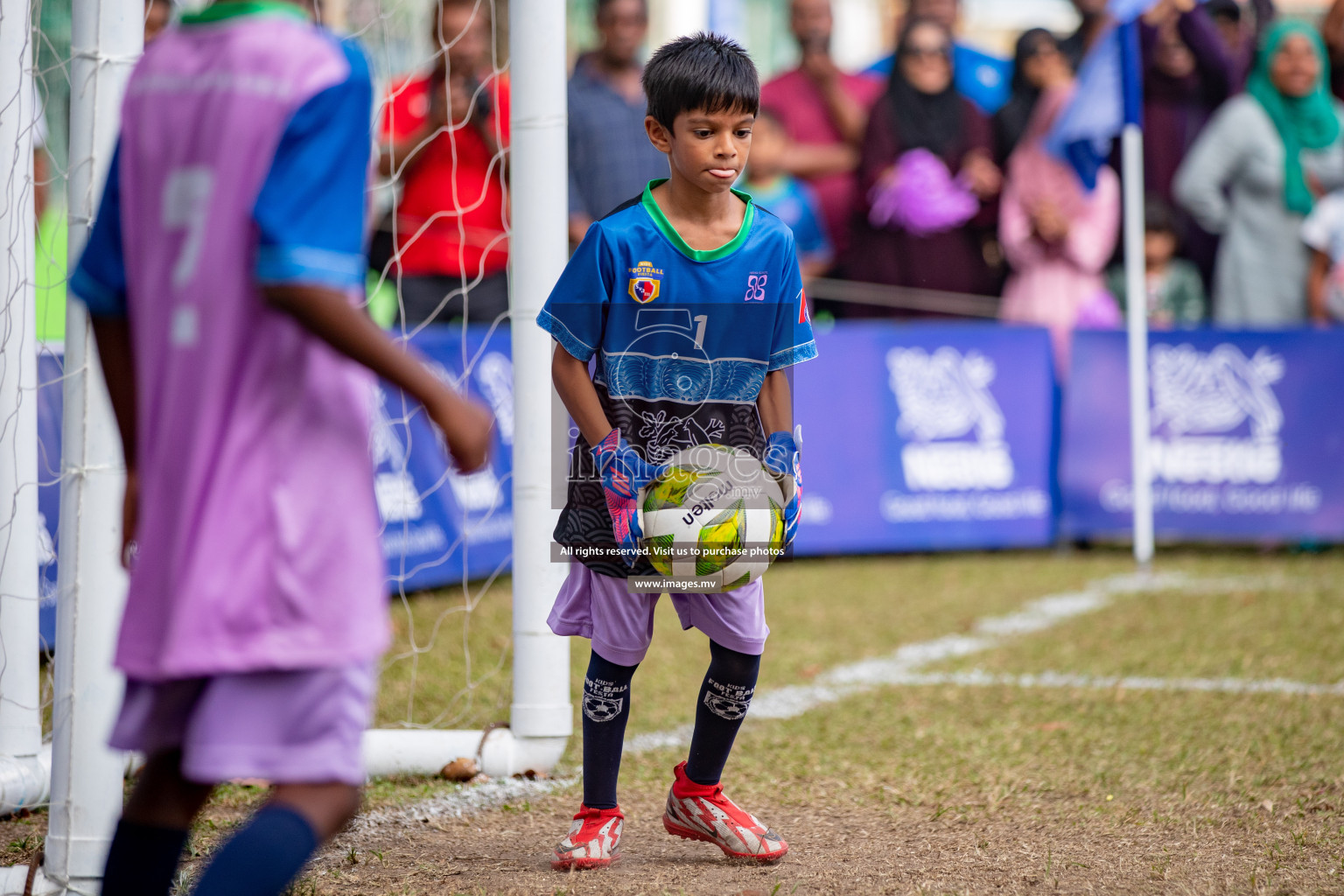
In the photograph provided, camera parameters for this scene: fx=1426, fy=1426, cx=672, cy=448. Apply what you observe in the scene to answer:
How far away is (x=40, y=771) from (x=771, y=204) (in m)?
6.30

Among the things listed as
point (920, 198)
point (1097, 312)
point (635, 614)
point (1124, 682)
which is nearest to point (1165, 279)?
point (1097, 312)

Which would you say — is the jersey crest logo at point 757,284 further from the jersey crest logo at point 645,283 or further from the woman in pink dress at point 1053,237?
the woman in pink dress at point 1053,237

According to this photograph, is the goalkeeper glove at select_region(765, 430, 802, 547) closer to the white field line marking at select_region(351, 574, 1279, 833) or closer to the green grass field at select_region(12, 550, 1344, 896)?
the green grass field at select_region(12, 550, 1344, 896)

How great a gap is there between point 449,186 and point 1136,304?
3.81 meters

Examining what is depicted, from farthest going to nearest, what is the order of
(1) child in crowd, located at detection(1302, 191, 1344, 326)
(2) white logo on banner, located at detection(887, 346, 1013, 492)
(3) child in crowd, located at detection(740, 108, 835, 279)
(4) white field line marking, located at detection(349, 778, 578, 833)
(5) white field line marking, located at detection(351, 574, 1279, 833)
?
1. (1) child in crowd, located at detection(1302, 191, 1344, 326)
2. (3) child in crowd, located at detection(740, 108, 835, 279)
3. (2) white logo on banner, located at detection(887, 346, 1013, 492)
4. (5) white field line marking, located at detection(351, 574, 1279, 833)
5. (4) white field line marking, located at detection(349, 778, 578, 833)

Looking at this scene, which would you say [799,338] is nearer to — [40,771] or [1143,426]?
[40,771]

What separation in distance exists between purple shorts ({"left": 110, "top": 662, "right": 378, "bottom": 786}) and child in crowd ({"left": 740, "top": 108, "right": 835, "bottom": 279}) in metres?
7.29

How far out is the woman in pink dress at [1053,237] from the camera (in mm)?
9398

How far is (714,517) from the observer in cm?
300

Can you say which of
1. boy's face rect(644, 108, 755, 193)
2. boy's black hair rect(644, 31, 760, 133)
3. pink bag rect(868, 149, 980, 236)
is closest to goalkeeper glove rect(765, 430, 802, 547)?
boy's face rect(644, 108, 755, 193)

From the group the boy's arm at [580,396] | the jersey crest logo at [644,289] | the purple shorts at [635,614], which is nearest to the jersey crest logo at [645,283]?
the jersey crest logo at [644,289]

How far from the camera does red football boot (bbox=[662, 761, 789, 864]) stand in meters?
3.18

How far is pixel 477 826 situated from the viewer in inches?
140

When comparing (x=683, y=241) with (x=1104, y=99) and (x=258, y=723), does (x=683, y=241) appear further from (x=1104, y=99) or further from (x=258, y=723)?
(x=1104, y=99)
